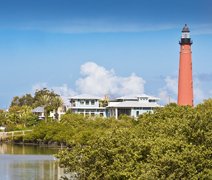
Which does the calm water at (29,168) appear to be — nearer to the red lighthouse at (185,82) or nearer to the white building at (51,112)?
the red lighthouse at (185,82)

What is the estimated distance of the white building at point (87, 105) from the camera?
371 feet

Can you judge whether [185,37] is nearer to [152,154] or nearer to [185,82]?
[185,82]

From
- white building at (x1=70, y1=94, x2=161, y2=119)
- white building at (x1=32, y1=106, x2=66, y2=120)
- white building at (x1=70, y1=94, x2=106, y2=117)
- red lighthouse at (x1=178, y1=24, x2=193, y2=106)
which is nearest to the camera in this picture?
red lighthouse at (x1=178, y1=24, x2=193, y2=106)

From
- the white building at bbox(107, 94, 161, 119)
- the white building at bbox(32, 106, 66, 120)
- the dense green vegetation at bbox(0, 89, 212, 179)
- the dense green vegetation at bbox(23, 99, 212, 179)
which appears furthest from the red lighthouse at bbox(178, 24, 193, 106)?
the dense green vegetation at bbox(23, 99, 212, 179)

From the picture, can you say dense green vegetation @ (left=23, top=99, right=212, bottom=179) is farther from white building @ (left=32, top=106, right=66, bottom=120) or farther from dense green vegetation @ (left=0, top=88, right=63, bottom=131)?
white building @ (left=32, top=106, right=66, bottom=120)

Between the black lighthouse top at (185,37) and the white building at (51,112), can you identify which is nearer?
the black lighthouse top at (185,37)

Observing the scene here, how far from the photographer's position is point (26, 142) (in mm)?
97438

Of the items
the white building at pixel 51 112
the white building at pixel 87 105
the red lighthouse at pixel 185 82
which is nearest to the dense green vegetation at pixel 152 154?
the red lighthouse at pixel 185 82

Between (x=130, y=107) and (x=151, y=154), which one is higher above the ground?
(x=130, y=107)

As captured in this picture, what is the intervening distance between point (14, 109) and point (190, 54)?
5003cm

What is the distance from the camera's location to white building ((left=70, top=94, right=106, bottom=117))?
4449 inches

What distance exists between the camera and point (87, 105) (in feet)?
373

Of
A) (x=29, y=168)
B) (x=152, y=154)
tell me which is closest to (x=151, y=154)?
(x=152, y=154)

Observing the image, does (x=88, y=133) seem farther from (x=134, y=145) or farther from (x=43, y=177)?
(x=134, y=145)
